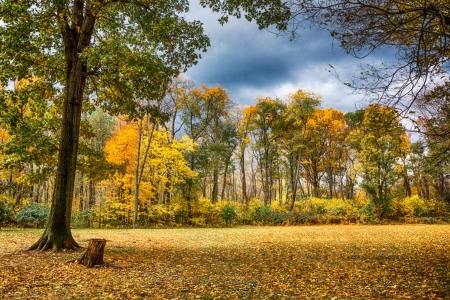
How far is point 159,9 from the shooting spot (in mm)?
8734

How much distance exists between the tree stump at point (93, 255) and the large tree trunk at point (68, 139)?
1.86 metres

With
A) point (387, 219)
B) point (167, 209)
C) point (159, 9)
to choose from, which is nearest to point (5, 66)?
point (159, 9)

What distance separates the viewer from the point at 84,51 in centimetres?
727

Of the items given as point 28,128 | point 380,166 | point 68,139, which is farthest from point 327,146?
point 28,128

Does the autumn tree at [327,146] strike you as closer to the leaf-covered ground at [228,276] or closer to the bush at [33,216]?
the bush at [33,216]

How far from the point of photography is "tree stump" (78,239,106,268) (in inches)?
232

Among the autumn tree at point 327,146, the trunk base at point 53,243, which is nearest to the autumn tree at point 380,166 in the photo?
the autumn tree at point 327,146

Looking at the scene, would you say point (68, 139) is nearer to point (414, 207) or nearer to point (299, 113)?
point (299, 113)

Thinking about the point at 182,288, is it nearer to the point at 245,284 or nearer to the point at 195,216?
the point at 245,284

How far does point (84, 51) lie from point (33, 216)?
1392 centimetres

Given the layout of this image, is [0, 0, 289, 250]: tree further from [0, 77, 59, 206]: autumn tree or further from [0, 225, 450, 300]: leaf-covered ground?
[0, 225, 450, 300]: leaf-covered ground

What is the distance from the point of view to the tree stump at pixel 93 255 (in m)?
5.89

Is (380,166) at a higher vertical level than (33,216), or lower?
higher

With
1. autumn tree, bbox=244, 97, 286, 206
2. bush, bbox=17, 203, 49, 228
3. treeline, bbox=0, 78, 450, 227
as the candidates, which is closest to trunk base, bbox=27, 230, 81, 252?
treeline, bbox=0, 78, 450, 227
